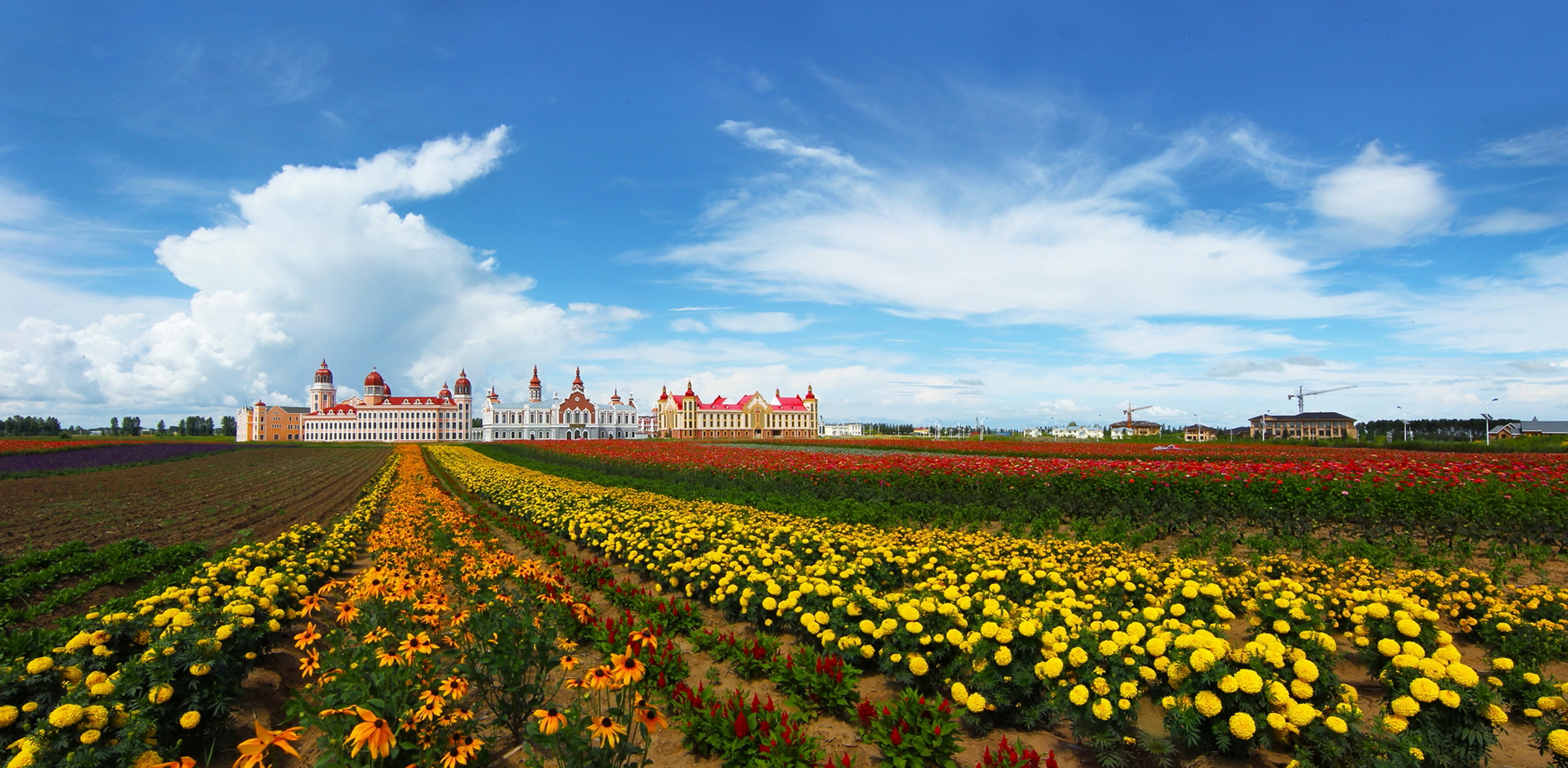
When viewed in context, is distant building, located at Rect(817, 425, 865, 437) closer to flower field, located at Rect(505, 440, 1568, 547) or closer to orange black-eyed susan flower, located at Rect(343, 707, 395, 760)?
flower field, located at Rect(505, 440, 1568, 547)

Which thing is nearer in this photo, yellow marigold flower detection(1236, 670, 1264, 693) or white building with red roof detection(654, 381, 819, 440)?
yellow marigold flower detection(1236, 670, 1264, 693)

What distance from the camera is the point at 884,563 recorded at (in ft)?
26.3

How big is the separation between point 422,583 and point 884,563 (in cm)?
498

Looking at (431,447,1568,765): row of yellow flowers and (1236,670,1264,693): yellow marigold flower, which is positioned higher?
(1236,670,1264,693): yellow marigold flower

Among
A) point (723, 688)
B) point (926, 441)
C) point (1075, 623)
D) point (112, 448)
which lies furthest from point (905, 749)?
point (112, 448)

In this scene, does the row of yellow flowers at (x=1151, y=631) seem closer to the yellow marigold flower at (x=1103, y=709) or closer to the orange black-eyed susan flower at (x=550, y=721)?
the yellow marigold flower at (x=1103, y=709)

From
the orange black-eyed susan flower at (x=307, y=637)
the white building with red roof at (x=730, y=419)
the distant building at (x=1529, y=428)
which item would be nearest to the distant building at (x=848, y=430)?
the white building with red roof at (x=730, y=419)

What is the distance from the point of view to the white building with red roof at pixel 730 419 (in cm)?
11338

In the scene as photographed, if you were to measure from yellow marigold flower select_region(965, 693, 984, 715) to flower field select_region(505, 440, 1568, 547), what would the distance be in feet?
27.7

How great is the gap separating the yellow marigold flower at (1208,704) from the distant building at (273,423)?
15270cm

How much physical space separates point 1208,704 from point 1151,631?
0.91 meters

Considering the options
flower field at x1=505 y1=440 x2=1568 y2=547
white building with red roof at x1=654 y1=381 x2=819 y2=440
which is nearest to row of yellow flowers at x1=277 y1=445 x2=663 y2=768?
flower field at x1=505 y1=440 x2=1568 y2=547

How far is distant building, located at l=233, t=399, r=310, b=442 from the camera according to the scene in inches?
4931

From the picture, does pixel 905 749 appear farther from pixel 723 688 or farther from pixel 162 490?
pixel 162 490
